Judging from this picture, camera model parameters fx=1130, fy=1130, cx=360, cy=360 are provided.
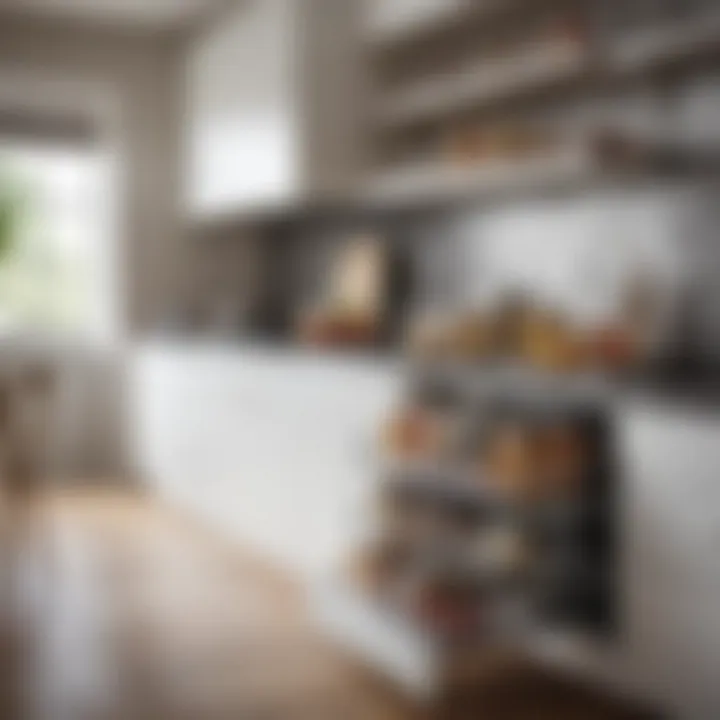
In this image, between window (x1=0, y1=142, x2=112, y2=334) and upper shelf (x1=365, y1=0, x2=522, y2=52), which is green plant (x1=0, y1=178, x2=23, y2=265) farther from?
upper shelf (x1=365, y1=0, x2=522, y2=52)

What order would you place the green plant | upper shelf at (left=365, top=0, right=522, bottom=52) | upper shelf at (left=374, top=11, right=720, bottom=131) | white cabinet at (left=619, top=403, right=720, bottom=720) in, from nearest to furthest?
white cabinet at (left=619, top=403, right=720, bottom=720) < upper shelf at (left=374, top=11, right=720, bottom=131) < upper shelf at (left=365, top=0, right=522, bottom=52) < the green plant

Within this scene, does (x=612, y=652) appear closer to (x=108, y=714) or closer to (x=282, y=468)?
(x=108, y=714)

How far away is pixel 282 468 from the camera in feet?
13.0

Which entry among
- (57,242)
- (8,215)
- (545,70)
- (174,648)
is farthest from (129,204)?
(174,648)

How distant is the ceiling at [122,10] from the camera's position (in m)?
5.30

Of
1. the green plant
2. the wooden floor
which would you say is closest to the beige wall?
the green plant

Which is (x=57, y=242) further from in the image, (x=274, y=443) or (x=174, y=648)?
(x=174, y=648)

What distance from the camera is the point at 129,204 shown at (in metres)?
5.89

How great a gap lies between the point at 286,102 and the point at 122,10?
138 cm

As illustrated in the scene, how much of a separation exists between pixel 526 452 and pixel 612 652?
0.49 metres

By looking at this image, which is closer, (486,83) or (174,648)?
(174,648)

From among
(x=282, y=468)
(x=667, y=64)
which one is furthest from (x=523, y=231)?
(x=282, y=468)

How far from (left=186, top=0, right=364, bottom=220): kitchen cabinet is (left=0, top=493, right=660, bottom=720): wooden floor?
1.54 m

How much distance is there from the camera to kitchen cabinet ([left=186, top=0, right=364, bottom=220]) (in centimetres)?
447
